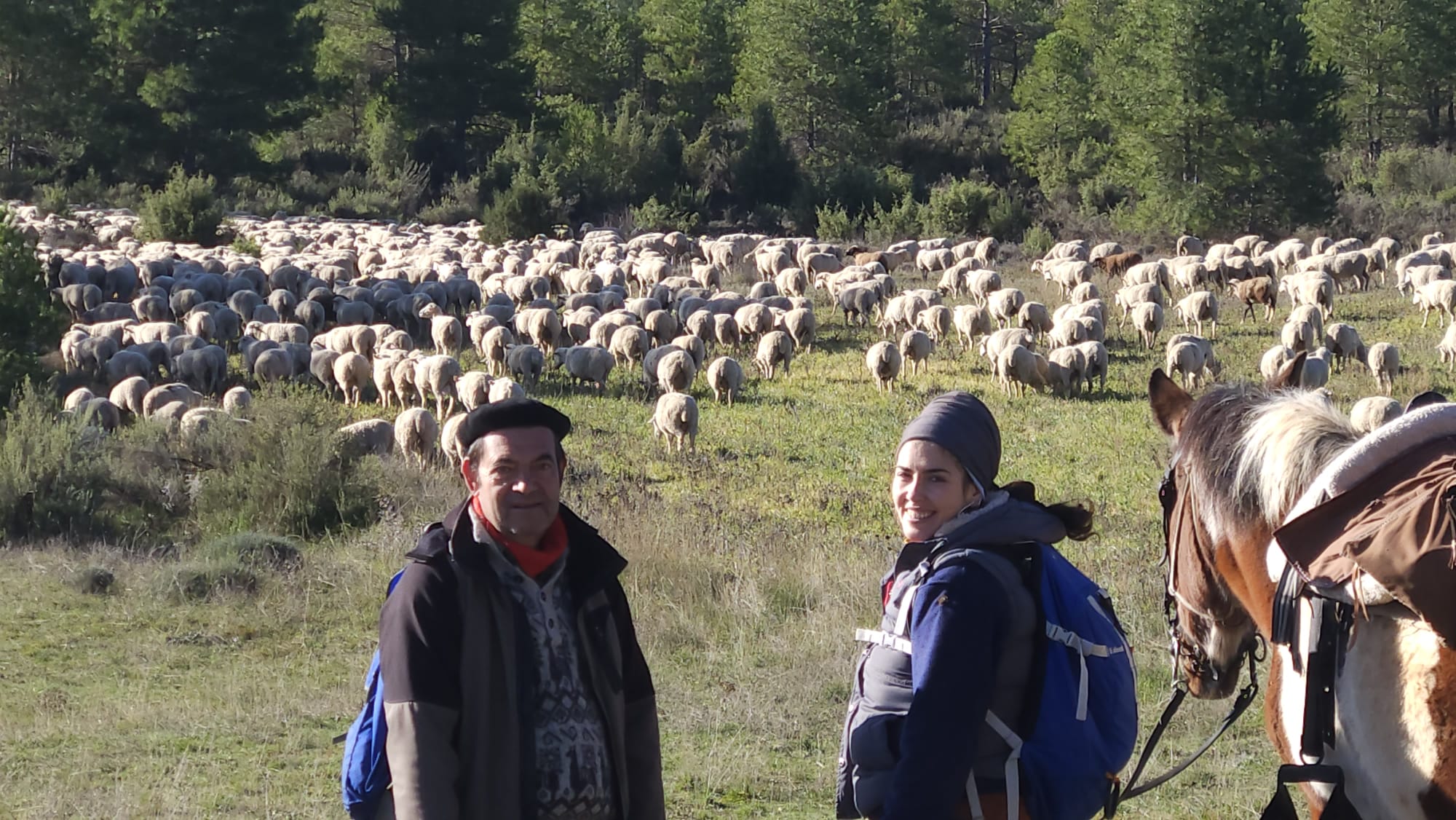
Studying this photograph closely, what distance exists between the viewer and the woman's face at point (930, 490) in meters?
3.16

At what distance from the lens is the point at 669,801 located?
6.27m

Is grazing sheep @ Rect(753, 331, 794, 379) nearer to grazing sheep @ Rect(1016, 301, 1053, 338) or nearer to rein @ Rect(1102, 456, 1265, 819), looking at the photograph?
grazing sheep @ Rect(1016, 301, 1053, 338)

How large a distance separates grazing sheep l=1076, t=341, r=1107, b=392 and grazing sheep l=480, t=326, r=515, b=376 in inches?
357

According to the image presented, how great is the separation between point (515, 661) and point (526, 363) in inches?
766

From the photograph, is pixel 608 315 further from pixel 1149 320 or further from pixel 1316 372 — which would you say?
pixel 1316 372

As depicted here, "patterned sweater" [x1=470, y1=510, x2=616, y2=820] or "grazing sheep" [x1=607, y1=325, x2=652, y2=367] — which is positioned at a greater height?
"patterned sweater" [x1=470, y1=510, x2=616, y2=820]

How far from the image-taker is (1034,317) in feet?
84.0

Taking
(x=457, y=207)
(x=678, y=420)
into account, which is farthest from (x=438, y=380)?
(x=457, y=207)

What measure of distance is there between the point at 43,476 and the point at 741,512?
655 cm

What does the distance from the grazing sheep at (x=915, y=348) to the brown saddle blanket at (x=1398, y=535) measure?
1997cm

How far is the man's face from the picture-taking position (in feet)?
11.1

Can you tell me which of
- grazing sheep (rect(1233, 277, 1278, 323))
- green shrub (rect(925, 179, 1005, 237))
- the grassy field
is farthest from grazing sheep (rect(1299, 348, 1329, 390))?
green shrub (rect(925, 179, 1005, 237))

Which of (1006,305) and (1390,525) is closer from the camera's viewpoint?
(1390,525)

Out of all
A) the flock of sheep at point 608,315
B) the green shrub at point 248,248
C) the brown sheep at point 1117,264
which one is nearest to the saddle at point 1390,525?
the flock of sheep at point 608,315
